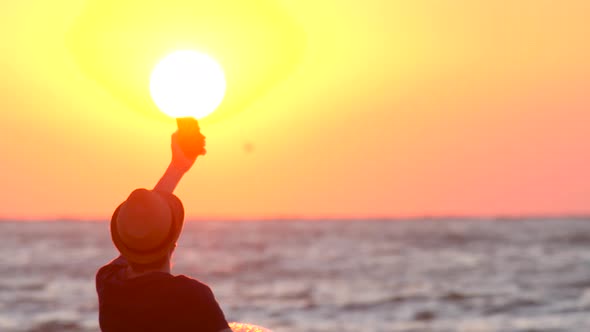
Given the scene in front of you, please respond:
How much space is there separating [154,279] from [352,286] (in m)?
30.7

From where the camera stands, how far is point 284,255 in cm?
5516

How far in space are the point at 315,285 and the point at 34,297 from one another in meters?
9.08

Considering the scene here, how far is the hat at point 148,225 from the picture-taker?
384 cm

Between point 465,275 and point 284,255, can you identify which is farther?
point 284,255

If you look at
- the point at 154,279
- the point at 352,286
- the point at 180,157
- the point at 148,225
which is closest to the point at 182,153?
the point at 180,157

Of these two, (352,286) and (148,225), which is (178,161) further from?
(352,286)

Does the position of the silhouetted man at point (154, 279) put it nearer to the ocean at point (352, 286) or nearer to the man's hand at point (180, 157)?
the man's hand at point (180, 157)

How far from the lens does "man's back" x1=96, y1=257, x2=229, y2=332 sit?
3.82m

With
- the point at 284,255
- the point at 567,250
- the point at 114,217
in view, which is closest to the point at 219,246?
the point at 284,255

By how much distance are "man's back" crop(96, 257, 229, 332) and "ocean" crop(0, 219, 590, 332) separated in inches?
399

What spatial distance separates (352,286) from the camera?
34406mm

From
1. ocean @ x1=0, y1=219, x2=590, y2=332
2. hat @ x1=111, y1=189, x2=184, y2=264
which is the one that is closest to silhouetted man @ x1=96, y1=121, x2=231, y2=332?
hat @ x1=111, y1=189, x2=184, y2=264

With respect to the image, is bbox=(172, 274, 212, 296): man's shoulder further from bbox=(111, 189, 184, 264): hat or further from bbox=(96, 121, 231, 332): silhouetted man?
bbox=(111, 189, 184, 264): hat

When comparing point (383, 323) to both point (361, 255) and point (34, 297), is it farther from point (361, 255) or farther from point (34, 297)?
point (361, 255)
